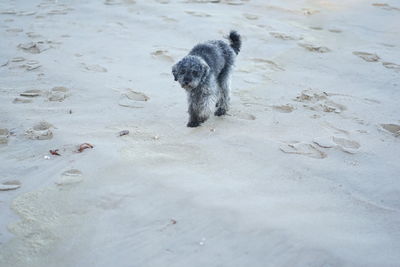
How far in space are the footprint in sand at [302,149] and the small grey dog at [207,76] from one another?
1199 mm

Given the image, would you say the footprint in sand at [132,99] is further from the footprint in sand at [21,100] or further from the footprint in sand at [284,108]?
the footprint in sand at [284,108]

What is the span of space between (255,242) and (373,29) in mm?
6992

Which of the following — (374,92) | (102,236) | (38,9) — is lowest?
(102,236)

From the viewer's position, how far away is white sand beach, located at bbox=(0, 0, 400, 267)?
278 centimetres

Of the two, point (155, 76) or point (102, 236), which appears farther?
point (155, 76)

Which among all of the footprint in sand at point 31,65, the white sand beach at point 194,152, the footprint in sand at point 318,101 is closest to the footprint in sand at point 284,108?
the white sand beach at point 194,152

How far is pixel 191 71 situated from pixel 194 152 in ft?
3.34

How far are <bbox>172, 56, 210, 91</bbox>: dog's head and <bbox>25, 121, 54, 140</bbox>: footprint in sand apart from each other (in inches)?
66.3

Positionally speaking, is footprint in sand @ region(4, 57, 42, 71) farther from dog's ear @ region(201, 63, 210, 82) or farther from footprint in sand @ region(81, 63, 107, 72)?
dog's ear @ region(201, 63, 210, 82)

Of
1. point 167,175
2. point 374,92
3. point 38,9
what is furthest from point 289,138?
point 38,9

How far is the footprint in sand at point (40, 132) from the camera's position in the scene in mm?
4184

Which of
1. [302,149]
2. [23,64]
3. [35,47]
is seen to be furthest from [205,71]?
[35,47]

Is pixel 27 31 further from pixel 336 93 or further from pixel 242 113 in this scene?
pixel 336 93

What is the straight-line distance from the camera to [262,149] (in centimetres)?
407
